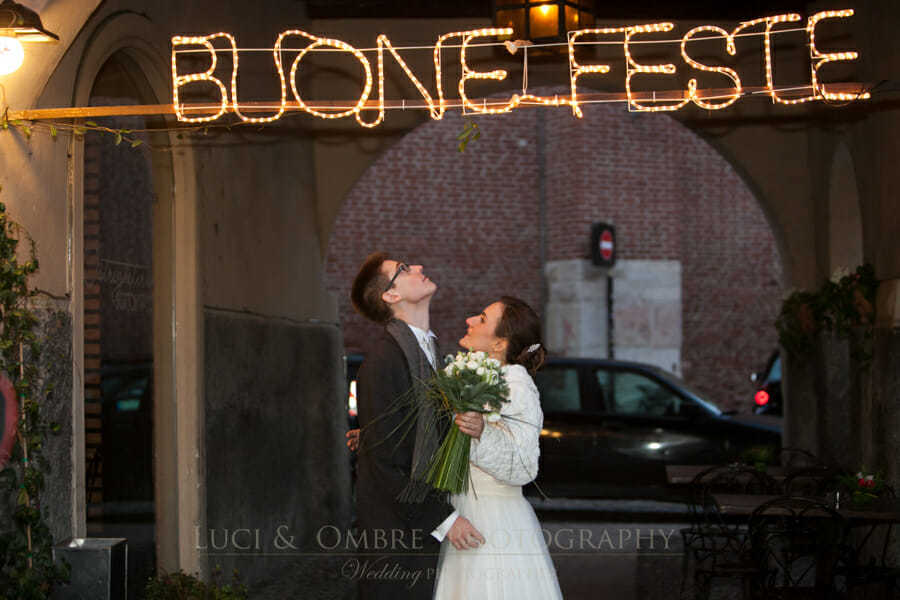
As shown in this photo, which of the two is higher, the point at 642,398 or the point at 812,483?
the point at 642,398

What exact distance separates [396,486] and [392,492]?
0.09 feet

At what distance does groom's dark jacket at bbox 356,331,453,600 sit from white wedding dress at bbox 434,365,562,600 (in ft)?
0.34

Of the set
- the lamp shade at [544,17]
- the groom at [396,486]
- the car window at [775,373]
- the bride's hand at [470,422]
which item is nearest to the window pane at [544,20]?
the lamp shade at [544,17]

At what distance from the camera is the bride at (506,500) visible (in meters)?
4.23

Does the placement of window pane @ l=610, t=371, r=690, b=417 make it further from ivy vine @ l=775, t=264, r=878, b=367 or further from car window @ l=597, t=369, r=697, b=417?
ivy vine @ l=775, t=264, r=878, b=367

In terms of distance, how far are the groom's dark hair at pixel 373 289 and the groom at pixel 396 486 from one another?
0.12 m

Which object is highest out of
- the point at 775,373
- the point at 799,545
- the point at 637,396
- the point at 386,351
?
the point at 386,351

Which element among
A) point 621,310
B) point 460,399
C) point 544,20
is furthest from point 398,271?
point 621,310

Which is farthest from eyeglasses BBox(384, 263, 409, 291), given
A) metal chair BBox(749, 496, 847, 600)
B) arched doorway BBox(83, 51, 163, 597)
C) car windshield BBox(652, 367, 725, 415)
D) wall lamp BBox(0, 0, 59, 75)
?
car windshield BBox(652, 367, 725, 415)

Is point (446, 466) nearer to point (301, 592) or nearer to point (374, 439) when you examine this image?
point (374, 439)

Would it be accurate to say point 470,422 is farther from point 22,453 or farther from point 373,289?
point 22,453

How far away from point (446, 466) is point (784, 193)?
713 centimetres

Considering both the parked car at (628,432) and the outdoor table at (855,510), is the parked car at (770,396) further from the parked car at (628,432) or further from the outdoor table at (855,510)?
the outdoor table at (855,510)

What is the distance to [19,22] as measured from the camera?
434 centimetres
